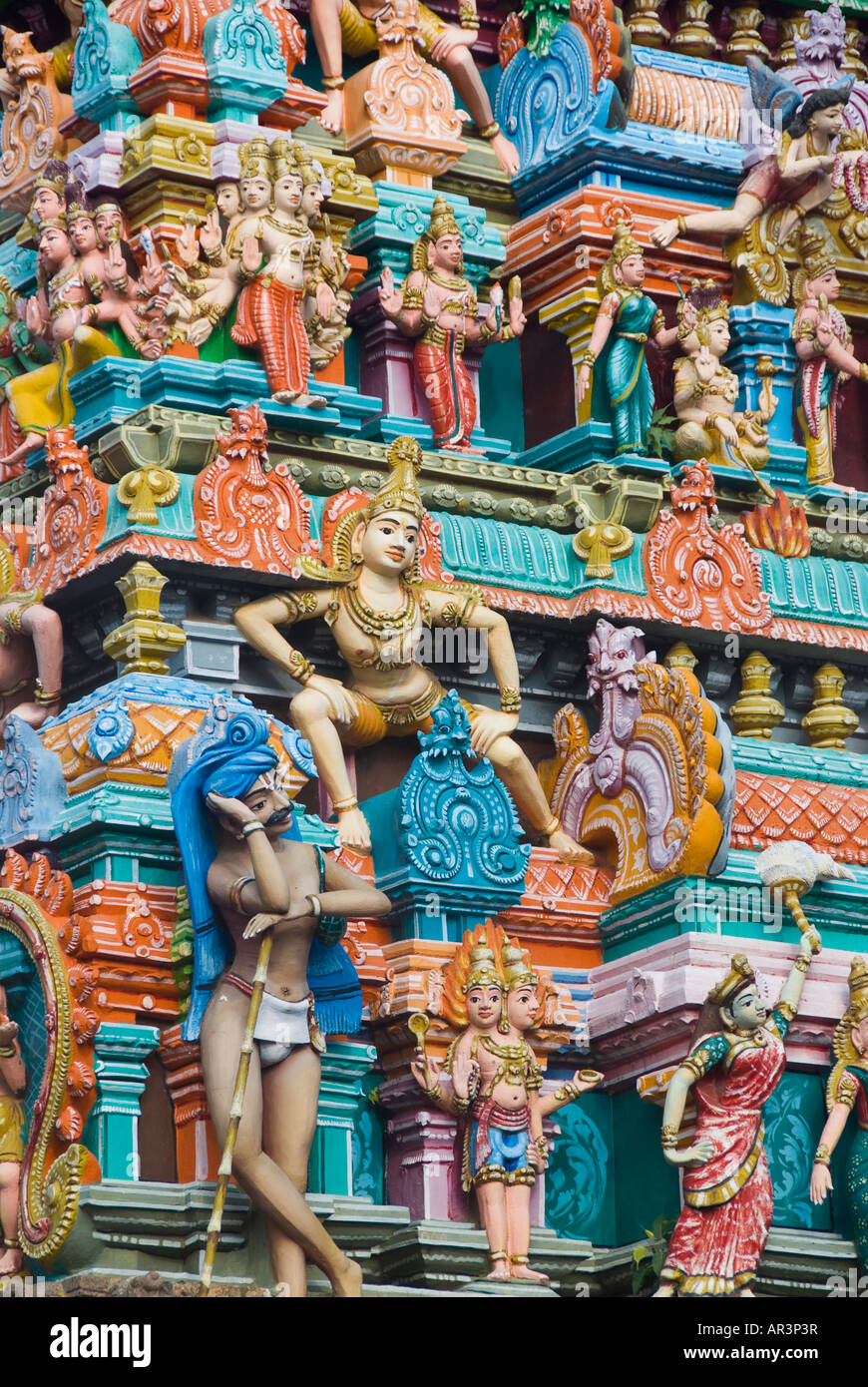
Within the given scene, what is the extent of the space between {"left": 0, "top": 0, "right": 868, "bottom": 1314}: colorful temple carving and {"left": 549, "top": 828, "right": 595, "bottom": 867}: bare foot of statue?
106 millimetres

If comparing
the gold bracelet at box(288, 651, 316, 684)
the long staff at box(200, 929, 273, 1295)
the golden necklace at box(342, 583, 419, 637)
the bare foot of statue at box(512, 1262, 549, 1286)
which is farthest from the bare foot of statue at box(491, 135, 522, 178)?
the bare foot of statue at box(512, 1262, 549, 1286)

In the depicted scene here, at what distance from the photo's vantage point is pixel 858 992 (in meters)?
21.9

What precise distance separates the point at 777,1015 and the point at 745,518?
3.80m

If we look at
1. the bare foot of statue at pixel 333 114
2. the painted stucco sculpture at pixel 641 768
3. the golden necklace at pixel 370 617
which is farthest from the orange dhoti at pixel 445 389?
the golden necklace at pixel 370 617

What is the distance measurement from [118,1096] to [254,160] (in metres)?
5.88

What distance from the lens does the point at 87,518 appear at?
2144 cm

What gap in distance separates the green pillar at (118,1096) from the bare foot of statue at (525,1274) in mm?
2238

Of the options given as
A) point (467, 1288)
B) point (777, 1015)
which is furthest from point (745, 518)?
point (467, 1288)

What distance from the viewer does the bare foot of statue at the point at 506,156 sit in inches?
966

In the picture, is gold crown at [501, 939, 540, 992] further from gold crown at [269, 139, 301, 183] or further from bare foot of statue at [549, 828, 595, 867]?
gold crown at [269, 139, 301, 183]

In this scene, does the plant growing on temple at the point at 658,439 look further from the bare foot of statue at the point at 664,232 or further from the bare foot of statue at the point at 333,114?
the bare foot of statue at the point at 333,114

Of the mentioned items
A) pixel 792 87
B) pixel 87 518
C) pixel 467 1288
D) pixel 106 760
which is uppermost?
pixel 792 87

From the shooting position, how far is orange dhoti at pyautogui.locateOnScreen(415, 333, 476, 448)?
2331 cm

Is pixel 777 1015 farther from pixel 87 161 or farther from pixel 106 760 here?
pixel 87 161
